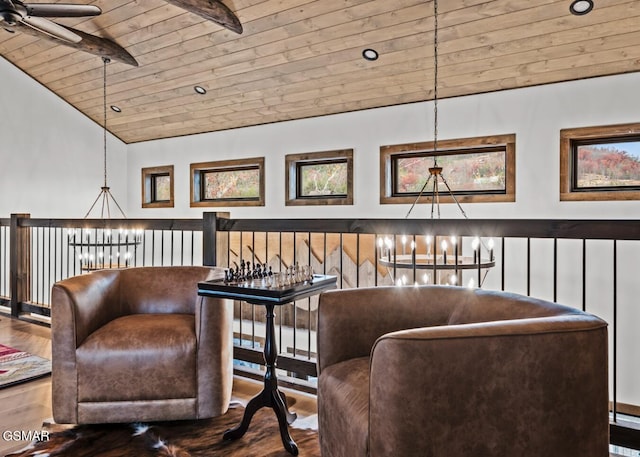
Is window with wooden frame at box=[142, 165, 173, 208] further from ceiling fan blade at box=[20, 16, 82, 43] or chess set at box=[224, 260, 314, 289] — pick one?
chess set at box=[224, 260, 314, 289]

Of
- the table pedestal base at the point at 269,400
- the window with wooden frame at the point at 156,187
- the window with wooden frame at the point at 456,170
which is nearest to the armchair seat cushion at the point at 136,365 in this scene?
the table pedestal base at the point at 269,400

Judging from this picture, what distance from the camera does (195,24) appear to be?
174 inches

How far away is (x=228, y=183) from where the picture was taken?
6.54 meters

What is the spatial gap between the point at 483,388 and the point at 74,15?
3557 millimetres

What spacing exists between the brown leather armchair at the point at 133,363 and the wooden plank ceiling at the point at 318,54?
8.98ft

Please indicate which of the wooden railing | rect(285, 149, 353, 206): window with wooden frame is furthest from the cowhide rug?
rect(285, 149, 353, 206): window with wooden frame

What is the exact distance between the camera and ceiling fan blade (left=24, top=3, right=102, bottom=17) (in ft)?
10.2

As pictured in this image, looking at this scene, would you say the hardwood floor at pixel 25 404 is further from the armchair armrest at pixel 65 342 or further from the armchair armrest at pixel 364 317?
the armchair armrest at pixel 364 317

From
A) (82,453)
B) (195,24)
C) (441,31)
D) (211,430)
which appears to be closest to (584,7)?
(441,31)

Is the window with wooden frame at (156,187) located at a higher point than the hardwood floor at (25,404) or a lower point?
higher

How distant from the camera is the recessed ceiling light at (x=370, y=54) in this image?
4148 millimetres

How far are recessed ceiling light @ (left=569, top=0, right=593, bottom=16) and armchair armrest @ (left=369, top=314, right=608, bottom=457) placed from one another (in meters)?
2.84

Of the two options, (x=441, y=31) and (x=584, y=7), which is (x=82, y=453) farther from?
(x=584, y=7)

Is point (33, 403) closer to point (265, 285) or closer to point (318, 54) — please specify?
point (265, 285)
